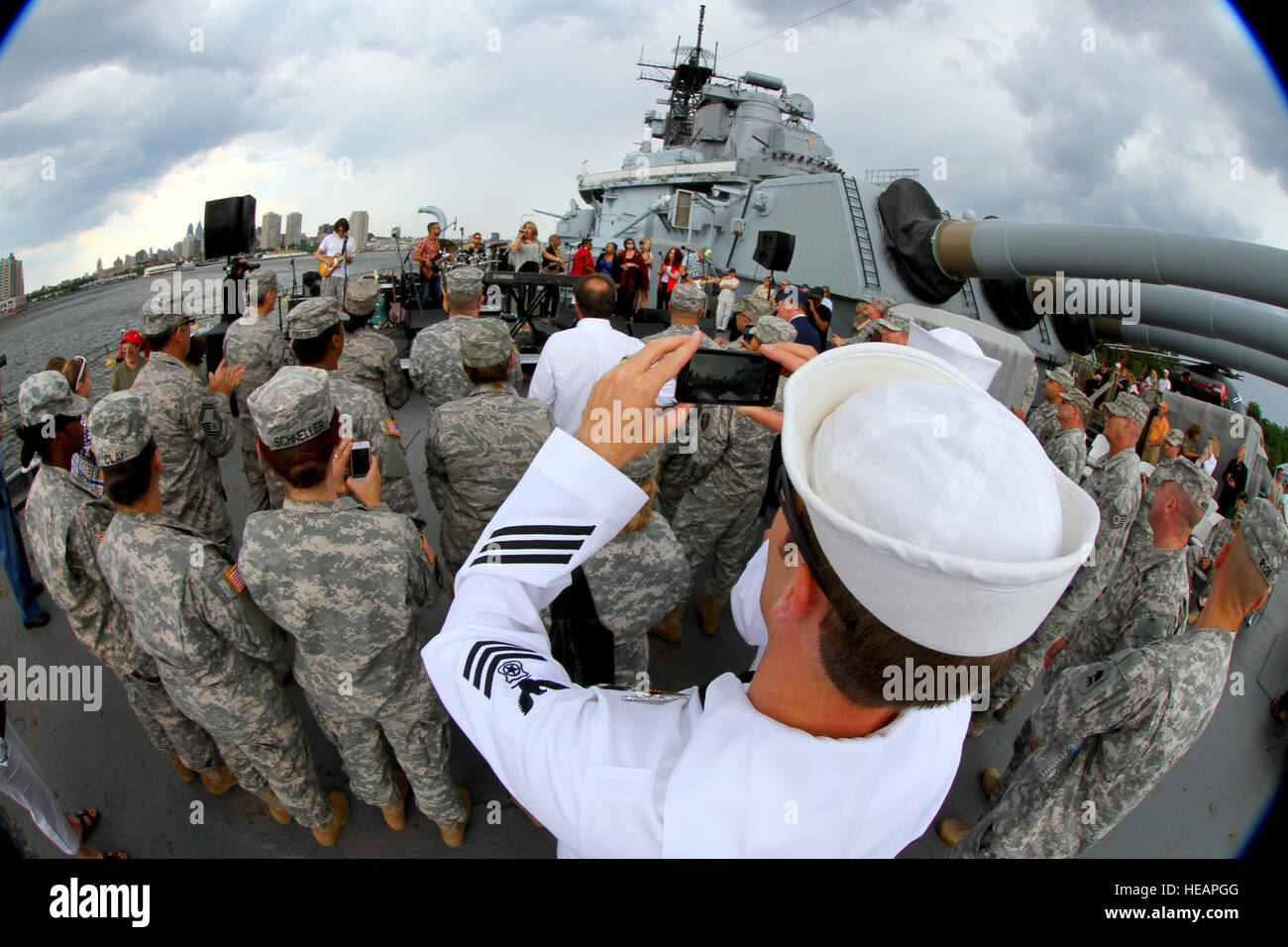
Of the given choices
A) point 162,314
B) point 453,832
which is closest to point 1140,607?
point 453,832

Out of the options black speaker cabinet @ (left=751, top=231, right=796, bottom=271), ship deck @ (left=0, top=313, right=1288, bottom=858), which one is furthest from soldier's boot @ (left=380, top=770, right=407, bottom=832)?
black speaker cabinet @ (left=751, top=231, right=796, bottom=271)

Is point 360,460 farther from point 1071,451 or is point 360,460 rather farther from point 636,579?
point 1071,451

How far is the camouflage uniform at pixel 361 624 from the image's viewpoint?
189 centimetres

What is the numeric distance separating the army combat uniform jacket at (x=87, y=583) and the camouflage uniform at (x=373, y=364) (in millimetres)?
1750

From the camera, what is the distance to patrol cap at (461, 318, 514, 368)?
8.67 ft

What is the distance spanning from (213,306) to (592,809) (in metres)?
4.48

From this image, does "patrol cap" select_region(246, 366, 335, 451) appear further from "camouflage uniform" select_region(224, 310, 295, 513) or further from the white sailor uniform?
"camouflage uniform" select_region(224, 310, 295, 513)

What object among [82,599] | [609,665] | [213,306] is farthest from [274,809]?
[213,306]

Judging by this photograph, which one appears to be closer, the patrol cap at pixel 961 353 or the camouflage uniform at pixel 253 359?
the patrol cap at pixel 961 353

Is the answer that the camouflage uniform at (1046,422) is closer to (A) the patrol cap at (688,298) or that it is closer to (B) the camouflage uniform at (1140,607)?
(B) the camouflage uniform at (1140,607)

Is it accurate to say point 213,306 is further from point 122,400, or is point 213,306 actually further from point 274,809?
point 274,809

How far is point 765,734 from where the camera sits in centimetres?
79

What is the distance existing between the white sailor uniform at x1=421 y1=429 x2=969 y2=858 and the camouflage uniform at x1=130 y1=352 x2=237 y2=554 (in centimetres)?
296

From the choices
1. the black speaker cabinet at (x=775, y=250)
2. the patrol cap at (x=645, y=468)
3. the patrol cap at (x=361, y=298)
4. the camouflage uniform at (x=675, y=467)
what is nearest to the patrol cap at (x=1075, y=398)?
the camouflage uniform at (x=675, y=467)
